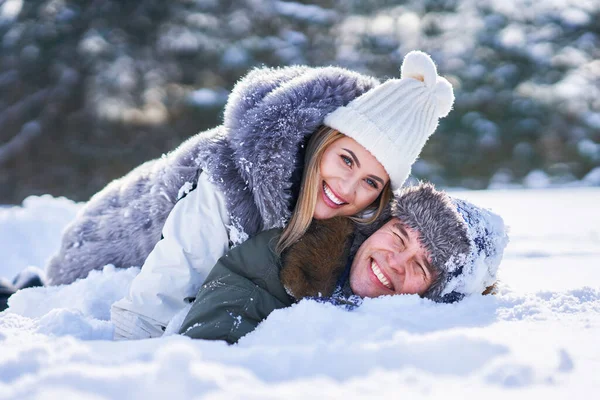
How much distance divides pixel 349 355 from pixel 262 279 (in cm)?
74

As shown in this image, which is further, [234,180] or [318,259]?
[234,180]

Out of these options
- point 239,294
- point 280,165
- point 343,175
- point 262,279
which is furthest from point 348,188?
point 239,294

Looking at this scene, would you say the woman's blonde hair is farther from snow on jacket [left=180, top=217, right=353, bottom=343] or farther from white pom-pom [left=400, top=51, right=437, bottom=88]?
white pom-pom [left=400, top=51, right=437, bottom=88]

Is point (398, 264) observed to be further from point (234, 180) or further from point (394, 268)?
point (234, 180)

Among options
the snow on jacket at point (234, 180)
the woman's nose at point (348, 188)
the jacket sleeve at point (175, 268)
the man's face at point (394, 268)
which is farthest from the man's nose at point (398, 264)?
the jacket sleeve at point (175, 268)

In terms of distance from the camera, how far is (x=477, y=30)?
13.6m

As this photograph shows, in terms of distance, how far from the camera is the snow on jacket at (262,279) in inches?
64.4

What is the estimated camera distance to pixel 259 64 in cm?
1155

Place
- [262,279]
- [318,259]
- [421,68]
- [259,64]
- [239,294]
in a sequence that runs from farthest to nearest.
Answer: [259,64]
[421,68]
[318,259]
[262,279]
[239,294]

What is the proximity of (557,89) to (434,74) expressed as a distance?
11414mm

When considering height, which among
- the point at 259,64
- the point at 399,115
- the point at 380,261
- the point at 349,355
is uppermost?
the point at 259,64

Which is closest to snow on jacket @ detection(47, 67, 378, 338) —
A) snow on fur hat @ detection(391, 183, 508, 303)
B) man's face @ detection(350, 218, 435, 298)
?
man's face @ detection(350, 218, 435, 298)

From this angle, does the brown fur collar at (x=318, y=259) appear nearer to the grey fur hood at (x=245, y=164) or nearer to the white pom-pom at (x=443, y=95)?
the grey fur hood at (x=245, y=164)

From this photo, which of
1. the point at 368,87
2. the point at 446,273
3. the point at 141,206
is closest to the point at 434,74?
the point at 368,87
